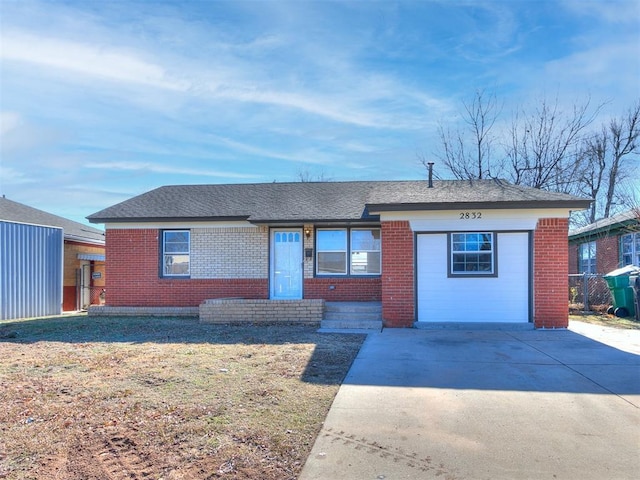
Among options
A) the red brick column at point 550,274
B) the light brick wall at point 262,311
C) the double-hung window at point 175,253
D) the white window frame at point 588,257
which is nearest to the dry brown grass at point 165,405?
the light brick wall at point 262,311

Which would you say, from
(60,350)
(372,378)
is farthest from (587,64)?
(60,350)

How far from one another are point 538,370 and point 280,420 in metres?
4.23

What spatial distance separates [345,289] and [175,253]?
548 centimetres

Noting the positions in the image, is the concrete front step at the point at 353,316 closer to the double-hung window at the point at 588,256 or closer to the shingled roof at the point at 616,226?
the shingled roof at the point at 616,226

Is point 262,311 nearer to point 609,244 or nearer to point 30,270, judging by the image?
point 30,270

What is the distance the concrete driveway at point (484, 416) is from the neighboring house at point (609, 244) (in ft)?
34.4

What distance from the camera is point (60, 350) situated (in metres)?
8.64

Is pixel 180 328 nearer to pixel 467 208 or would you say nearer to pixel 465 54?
pixel 467 208

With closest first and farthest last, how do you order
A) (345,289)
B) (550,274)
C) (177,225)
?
(550,274) < (345,289) < (177,225)

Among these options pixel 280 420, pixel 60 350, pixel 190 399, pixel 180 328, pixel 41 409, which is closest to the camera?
pixel 280 420

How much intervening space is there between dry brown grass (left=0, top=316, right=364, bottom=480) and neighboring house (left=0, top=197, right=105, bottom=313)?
30.0ft

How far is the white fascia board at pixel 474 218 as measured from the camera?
35.8ft

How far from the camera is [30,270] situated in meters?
15.7

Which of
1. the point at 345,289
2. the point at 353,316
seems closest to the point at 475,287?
the point at 353,316
